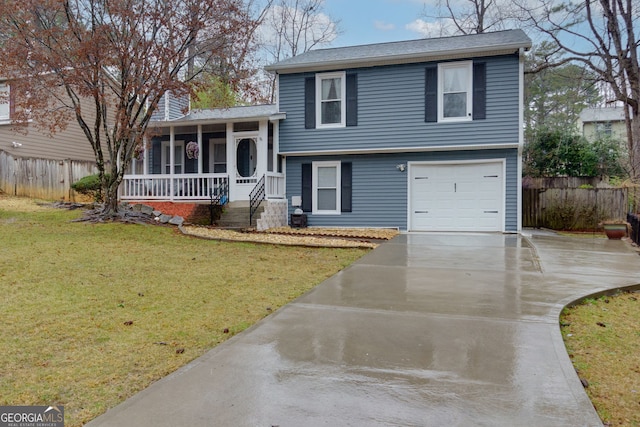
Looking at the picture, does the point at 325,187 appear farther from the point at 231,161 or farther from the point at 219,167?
the point at 219,167

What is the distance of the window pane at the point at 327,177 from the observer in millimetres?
12961

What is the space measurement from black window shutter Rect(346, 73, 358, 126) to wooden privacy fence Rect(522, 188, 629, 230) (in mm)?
6620

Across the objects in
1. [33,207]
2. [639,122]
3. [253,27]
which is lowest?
[33,207]

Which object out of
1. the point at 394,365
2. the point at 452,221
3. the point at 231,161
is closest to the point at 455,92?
the point at 452,221

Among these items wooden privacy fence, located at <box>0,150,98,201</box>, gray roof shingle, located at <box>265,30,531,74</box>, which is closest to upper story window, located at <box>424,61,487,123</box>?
gray roof shingle, located at <box>265,30,531,74</box>

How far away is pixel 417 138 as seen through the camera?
12016mm

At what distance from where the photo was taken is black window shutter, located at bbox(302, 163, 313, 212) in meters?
13.0

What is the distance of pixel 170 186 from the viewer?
1314 cm

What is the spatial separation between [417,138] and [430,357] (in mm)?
9701

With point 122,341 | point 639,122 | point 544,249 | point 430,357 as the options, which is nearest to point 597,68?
point 639,122

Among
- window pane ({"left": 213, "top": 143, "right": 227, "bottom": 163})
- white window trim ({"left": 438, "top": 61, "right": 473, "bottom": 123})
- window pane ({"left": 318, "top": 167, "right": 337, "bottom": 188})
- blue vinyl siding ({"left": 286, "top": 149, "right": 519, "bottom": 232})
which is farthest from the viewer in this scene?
window pane ({"left": 213, "top": 143, "right": 227, "bottom": 163})

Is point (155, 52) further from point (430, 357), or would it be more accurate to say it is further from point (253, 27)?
point (430, 357)

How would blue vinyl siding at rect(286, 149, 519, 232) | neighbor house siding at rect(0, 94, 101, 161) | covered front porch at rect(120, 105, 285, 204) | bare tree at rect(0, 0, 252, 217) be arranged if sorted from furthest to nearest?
neighbor house siding at rect(0, 94, 101, 161), covered front porch at rect(120, 105, 285, 204), blue vinyl siding at rect(286, 149, 519, 232), bare tree at rect(0, 0, 252, 217)

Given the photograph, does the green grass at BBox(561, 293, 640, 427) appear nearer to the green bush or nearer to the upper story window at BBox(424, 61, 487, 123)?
the upper story window at BBox(424, 61, 487, 123)
